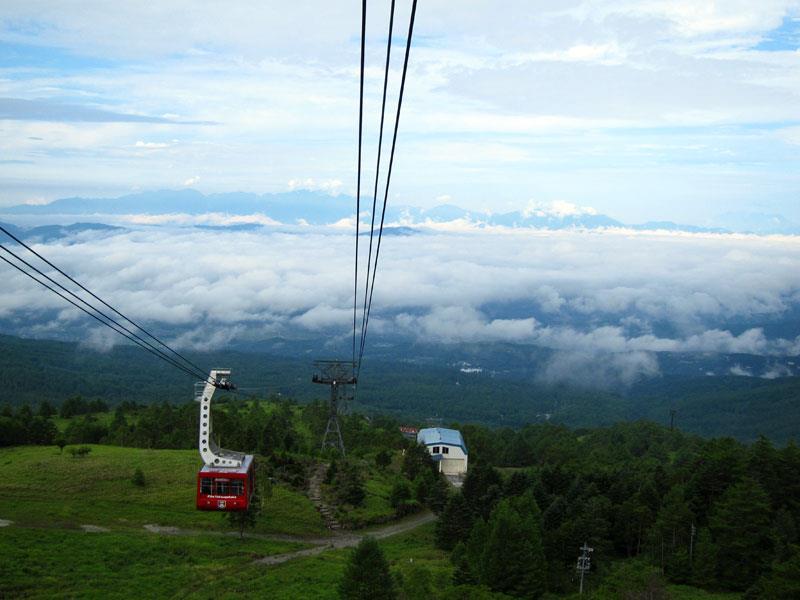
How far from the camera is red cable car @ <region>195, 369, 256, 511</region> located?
111 feet

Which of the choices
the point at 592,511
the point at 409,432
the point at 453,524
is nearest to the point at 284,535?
the point at 453,524

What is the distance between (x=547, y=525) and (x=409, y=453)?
2344 centimetres

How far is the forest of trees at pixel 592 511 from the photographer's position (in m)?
36.0

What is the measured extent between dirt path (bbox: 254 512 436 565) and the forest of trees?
1.17 m

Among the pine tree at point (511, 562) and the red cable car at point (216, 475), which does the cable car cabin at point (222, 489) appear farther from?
the pine tree at point (511, 562)

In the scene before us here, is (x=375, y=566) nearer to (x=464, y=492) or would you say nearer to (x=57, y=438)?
(x=464, y=492)

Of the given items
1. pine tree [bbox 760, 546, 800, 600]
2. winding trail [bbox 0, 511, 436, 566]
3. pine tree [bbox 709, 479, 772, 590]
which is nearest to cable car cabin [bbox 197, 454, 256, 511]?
winding trail [bbox 0, 511, 436, 566]

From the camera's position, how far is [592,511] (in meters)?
42.8

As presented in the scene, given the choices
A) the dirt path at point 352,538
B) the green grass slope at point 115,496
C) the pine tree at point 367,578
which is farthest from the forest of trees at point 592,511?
the green grass slope at point 115,496

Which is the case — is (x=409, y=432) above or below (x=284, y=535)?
below

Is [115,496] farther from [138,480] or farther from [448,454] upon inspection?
[448,454]

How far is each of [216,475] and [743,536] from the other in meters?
26.8

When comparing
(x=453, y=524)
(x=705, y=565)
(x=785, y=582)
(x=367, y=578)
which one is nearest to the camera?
(x=367, y=578)

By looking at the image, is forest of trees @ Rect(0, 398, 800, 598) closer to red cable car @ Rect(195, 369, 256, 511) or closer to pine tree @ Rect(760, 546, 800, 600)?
pine tree @ Rect(760, 546, 800, 600)
